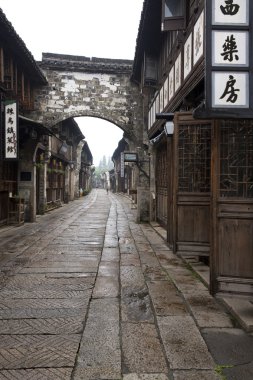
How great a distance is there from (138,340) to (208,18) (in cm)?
395

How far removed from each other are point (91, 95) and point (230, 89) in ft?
45.2

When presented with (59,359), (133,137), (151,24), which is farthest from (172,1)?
(133,137)

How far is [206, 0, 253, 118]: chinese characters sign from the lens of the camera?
174 inches

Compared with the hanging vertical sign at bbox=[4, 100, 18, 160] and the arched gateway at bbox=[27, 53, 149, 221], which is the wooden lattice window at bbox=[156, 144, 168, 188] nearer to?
the arched gateway at bbox=[27, 53, 149, 221]

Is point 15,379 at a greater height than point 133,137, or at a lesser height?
lesser

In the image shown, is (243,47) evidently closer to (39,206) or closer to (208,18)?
(208,18)

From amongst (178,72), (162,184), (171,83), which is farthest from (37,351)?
Result: (162,184)

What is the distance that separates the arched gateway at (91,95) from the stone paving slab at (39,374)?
1404cm

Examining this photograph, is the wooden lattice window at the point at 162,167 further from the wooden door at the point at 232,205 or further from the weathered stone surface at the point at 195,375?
the weathered stone surface at the point at 195,375

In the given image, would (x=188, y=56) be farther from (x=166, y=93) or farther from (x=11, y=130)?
(x=11, y=130)

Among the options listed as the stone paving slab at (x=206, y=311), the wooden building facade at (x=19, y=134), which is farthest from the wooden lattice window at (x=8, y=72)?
the stone paving slab at (x=206, y=311)

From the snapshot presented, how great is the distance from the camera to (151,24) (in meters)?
11.3

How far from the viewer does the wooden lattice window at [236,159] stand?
5.04 meters

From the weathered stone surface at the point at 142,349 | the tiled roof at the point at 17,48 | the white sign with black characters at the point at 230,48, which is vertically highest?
the tiled roof at the point at 17,48
